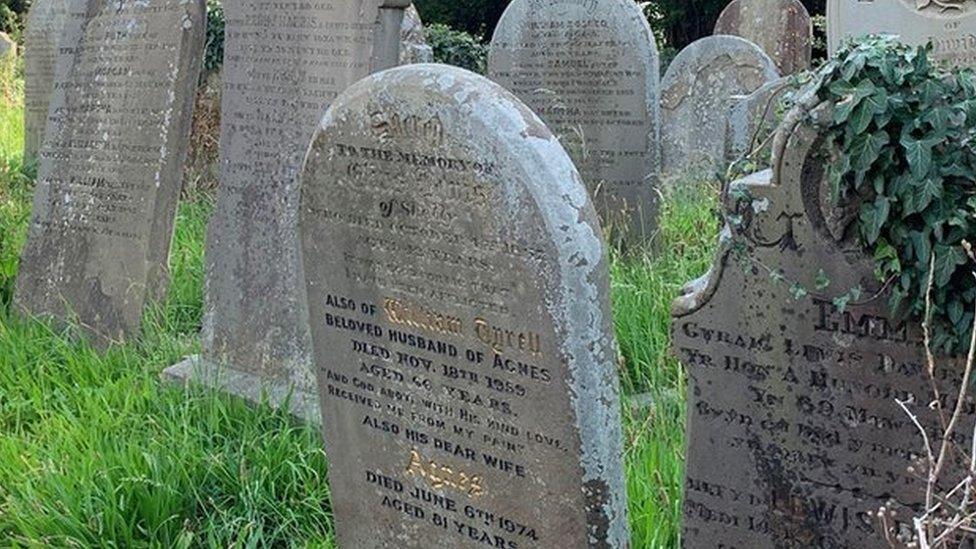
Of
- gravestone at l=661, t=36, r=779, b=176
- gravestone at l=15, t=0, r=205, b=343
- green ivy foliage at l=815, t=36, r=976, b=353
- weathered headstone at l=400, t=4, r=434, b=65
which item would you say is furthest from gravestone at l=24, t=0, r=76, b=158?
green ivy foliage at l=815, t=36, r=976, b=353

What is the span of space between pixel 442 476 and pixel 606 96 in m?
4.08

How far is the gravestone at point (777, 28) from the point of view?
37.7 feet

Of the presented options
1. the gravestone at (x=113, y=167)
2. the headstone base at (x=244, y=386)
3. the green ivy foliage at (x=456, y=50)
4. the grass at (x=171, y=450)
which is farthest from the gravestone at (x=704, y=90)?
the headstone base at (x=244, y=386)

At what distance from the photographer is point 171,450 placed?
12.8 feet

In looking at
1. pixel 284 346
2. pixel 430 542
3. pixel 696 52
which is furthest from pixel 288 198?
pixel 696 52

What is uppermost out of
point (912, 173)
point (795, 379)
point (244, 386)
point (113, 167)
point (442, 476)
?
point (912, 173)

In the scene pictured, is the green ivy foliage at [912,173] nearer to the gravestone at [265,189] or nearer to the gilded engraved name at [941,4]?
the gravestone at [265,189]

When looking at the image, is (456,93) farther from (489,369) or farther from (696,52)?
(696,52)

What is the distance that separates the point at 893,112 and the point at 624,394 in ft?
6.59

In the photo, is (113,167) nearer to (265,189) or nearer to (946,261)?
(265,189)

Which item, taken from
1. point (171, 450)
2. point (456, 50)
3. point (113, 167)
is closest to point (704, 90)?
point (456, 50)

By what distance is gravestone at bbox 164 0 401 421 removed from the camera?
4.68 meters

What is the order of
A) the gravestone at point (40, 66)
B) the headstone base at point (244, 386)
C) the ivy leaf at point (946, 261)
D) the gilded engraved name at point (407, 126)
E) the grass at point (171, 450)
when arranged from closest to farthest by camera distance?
A: the ivy leaf at point (946, 261)
the gilded engraved name at point (407, 126)
the grass at point (171, 450)
the headstone base at point (244, 386)
the gravestone at point (40, 66)

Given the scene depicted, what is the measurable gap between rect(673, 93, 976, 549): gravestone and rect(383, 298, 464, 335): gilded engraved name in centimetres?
61
